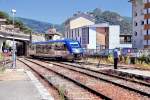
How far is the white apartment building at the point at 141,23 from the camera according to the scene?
90250 mm

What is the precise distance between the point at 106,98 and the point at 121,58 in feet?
112

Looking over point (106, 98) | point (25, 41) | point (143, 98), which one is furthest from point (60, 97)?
point (25, 41)

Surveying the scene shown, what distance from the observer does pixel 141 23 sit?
9419 cm

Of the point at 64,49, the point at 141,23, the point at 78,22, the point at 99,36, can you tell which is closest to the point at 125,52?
the point at 64,49

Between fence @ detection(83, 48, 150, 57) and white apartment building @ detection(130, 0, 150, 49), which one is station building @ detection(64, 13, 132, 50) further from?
fence @ detection(83, 48, 150, 57)

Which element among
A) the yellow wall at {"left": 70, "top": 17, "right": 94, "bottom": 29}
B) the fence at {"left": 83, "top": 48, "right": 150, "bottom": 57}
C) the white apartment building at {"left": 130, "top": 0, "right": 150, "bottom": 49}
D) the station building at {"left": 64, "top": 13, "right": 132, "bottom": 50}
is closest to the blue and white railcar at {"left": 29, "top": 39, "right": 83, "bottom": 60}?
the fence at {"left": 83, "top": 48, "right": 150, "bottom": 57}

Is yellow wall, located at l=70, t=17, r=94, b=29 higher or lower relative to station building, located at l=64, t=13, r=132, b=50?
higher

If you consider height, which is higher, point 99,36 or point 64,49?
point 99,36

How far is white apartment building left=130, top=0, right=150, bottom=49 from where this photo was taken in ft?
296

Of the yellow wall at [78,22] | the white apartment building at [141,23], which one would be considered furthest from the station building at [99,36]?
the white apartment building at [141,23]

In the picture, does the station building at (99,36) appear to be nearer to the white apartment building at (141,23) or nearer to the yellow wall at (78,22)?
the yellow wall at (78,22)

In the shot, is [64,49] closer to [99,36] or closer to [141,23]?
[141,23]

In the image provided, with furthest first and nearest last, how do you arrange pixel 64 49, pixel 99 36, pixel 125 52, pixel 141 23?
pixel 99 36 → pixel 141 23 → pixel 64 49 → pixel 125 52

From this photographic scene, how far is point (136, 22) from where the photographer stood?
97.4 m
